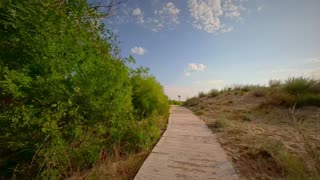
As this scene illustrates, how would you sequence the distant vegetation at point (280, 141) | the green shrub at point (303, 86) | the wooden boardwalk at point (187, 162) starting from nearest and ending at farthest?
the distant vegetation at point (280, 141) → the wooden boardwalk at point (187, 162) → the green shrub at point (303, 86)

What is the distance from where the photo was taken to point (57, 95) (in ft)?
10.8

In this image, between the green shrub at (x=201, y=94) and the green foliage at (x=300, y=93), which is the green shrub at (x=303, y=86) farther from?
the green shrub at (x=201, y=94)

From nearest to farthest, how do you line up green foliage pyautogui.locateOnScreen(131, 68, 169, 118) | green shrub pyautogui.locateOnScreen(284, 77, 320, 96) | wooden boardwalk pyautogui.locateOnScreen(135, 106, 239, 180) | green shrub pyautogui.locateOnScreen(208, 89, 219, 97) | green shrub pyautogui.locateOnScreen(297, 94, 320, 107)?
wooden boardwalk pyautogui.locateOnScreen(135, 106, 239, 180) < green foliage pyautogui.locateOnScreen(131, 68, 169, 118) < green shrub pyautogui.locateOnScreen(297, 94, 320, 107) < green shrub pyautogui.locateOnScreen(284, 77, 320, 96) < green shrub pyautogui.locateOnScreen(208, 89, 219, 97)

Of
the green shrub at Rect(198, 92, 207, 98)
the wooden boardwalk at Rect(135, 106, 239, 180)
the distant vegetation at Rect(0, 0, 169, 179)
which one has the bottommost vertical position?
the wooden boardwalk at Rect(135, 106, 239, 180)

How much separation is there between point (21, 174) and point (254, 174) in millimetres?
3786

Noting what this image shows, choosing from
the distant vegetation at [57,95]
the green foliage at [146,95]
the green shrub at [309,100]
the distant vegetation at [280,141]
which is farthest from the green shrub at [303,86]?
the distant vegetation at [57,95]

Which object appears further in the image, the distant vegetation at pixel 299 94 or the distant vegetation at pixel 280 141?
the distant vegetation at pixel 299 94

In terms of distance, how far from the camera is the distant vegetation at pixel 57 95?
9.82 feet

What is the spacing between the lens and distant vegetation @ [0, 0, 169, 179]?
299 cm

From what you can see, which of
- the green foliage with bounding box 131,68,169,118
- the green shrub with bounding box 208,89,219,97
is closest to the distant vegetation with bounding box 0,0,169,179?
the green foliage with bounding box 131,68,169,118

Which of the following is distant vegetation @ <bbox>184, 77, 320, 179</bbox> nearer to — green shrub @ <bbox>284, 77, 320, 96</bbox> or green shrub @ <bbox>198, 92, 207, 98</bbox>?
green shrub @ <bbox>284, 77, 320, 96</bbox>

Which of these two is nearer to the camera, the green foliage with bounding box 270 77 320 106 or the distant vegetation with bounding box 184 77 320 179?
the distant vegetation with bounding box 184 77 320 179

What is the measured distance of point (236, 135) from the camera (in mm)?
5336

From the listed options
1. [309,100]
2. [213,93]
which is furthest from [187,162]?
[213,93]
